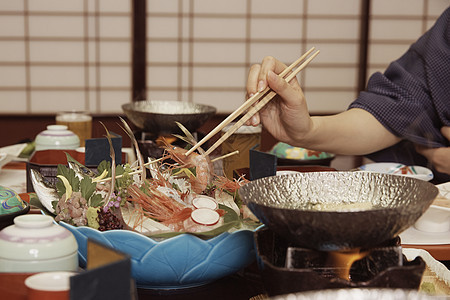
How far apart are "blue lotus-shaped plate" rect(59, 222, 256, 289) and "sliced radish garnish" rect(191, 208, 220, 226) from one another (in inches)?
2.1

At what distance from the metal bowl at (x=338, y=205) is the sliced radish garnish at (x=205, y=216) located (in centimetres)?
11

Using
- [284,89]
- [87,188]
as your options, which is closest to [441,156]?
[284,89]

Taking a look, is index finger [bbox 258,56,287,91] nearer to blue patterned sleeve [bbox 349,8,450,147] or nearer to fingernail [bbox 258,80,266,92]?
fingernail [bbox 258,80,266,92]

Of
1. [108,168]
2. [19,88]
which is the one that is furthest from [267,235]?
[19,88]

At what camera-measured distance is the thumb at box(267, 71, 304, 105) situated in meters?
1.49

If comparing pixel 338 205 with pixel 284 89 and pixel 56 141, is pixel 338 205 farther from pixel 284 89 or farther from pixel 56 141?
pixel 56 141

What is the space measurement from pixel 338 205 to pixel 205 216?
0.23 m

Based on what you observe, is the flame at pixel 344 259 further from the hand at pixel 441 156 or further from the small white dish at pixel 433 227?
the hand at pixel 441 156

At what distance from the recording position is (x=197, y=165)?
47.8 inches

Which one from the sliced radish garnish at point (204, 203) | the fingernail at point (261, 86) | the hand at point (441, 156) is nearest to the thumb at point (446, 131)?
the hand at point (441, 156)

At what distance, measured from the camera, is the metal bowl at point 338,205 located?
2.51 feet

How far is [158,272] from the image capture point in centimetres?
94

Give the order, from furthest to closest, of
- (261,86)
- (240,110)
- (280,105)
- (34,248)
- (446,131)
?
(446,131) < (280,105) < (261,86) < (240,110) < (34,248)

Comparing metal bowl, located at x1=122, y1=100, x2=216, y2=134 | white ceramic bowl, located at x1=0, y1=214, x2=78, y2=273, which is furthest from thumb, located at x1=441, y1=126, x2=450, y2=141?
white ceramic bowl, located at x1=0, y1=214, x2=78, y2=273
